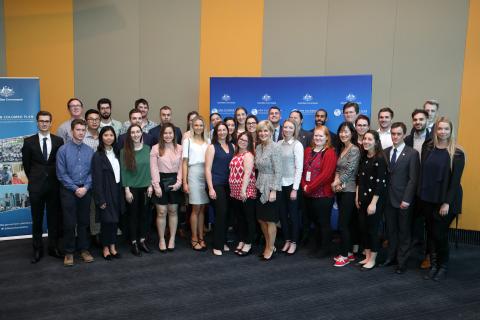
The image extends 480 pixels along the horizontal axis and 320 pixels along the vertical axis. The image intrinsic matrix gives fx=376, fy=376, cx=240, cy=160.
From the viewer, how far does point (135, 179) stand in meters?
4.12

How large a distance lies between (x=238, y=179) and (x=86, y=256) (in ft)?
6.04

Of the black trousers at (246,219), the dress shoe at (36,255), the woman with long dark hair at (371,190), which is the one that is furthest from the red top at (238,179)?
the dress shoe at (36,255)

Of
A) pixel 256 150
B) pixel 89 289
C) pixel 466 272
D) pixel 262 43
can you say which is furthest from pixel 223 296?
pixel 262 43

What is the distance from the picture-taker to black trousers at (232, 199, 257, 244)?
422cm

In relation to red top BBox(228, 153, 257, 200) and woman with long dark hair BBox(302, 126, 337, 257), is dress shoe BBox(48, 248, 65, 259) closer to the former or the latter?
red top BBox(228, 153, 257, 200)

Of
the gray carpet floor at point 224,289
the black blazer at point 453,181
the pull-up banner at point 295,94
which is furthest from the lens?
the pull-up banner at point 295,94

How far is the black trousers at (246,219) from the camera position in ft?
13.9

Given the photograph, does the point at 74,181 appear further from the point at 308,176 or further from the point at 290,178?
the point at 308,176

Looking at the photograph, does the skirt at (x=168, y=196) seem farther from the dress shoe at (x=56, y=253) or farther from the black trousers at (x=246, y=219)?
the dress shoe at (x=56, y=253)

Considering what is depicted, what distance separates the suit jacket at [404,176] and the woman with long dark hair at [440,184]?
0.24 ft

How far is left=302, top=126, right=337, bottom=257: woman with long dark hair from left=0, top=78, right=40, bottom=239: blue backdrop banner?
11.5ft

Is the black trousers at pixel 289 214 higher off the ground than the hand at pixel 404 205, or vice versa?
the hand at pixel 404 205

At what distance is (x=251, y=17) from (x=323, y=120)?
2209 millimetres

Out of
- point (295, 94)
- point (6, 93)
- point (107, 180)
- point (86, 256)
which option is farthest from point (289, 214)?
point (6, 93)
